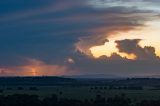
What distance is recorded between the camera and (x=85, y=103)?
434 ft

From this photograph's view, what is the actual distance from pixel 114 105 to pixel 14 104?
24.9 metres

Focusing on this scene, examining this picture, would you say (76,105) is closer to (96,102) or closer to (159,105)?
(96,102)

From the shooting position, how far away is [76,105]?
425 ft

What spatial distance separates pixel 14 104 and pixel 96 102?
2238 centimetres

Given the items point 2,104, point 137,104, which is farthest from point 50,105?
point 137,104

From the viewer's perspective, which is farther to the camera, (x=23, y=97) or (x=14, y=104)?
(x=23, y=97)

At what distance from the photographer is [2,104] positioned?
128m

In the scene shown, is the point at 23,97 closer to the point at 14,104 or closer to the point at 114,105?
the point at 14,104

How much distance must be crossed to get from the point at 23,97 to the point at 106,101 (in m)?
22.0

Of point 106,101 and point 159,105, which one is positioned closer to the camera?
point 159,105

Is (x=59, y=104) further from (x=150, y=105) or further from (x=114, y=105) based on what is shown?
(x=150, y=105)

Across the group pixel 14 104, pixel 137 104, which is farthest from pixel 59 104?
pixel 137 104

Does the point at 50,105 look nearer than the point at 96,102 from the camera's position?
Yes

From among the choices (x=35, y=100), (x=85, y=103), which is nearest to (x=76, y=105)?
(x=85, y=103)
